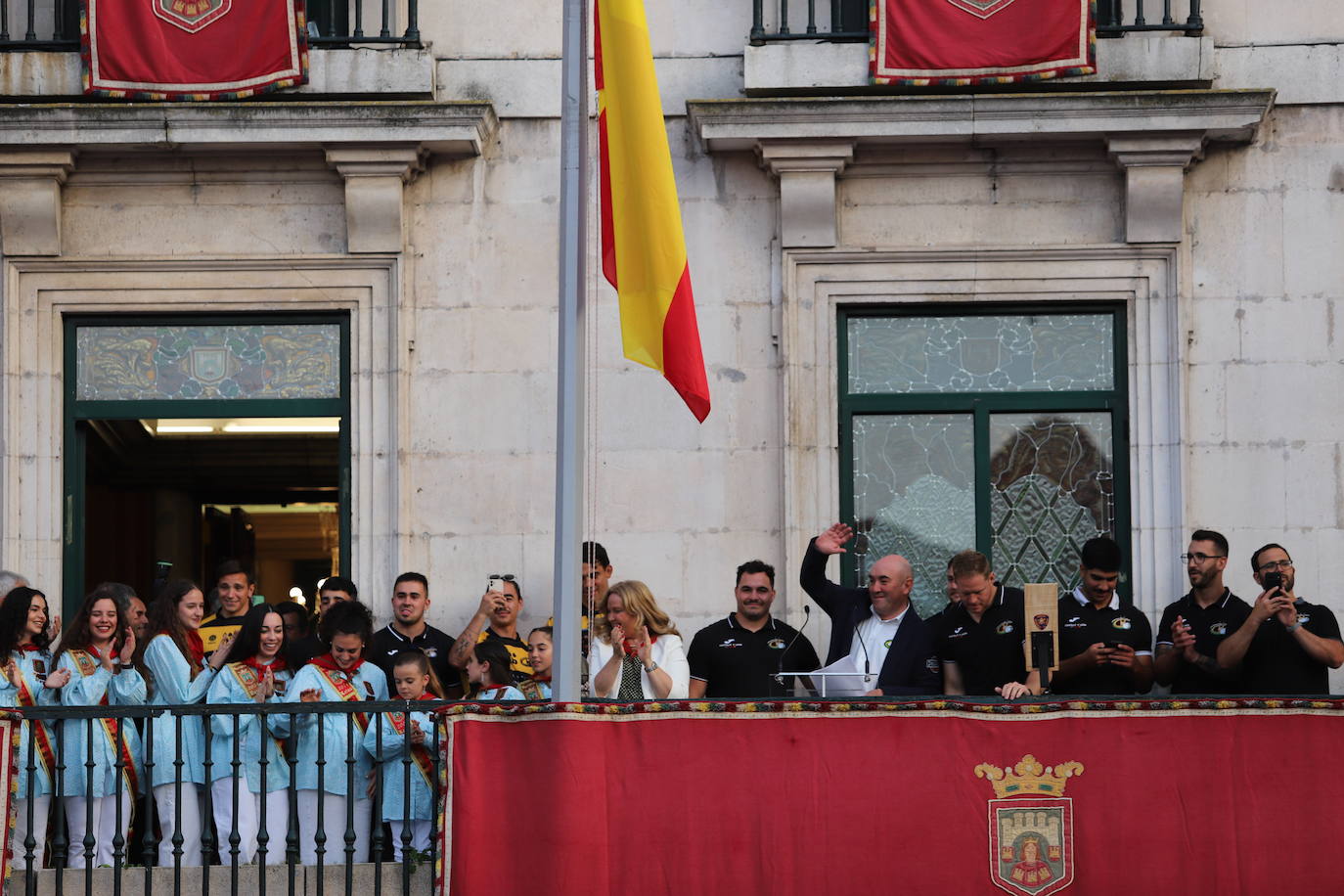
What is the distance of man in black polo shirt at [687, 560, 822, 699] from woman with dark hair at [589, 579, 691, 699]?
162 millimetres

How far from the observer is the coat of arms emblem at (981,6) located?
14031 mm

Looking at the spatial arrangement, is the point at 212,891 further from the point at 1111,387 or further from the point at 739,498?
the point at 1111,387

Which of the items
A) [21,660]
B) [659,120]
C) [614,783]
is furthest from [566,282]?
[21,660]

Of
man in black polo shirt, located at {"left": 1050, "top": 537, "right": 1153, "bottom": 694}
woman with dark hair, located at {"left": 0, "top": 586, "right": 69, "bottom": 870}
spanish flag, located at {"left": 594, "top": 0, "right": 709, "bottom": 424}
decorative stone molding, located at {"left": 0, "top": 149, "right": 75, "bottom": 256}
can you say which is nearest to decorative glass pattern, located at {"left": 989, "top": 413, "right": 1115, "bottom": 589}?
man in black polo shirt, located at {"left": 1050, "top": 537, "right": 1153, "bottom": 694}

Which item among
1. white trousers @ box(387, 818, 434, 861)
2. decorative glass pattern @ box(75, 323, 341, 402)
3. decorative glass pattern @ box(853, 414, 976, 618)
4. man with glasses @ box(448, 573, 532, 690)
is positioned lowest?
white trousers @ box(387, 818, 434, 861)

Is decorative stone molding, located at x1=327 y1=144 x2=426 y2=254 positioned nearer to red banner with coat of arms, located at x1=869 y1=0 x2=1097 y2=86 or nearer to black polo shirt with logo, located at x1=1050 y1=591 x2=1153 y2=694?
red banner with coat of arms, located at x1=869 y1=0 x2=1097 y2=86

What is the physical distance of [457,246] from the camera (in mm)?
14281

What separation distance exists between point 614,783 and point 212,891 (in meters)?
2.09

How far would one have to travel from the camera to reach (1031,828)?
1074 centimetres

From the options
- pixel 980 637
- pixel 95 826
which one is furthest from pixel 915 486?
pixel 95 826

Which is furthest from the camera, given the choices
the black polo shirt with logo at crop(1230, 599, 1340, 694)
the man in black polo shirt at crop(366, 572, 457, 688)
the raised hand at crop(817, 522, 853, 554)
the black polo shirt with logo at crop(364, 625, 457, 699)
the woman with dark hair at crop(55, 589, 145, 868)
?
the man in black polo shirt at crop(366, 572, 457, 688)

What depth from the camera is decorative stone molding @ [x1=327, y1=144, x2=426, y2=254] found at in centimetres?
1400

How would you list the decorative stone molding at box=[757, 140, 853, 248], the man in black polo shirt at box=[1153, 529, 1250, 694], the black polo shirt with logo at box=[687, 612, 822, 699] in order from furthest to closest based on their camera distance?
the decorative stone molding at box=[757, 140, 853, 248] → the black polo shirt with logo at box=[687, 612, 822, 699] → the man in black polo shirt at box=[1153, 529, 1250, 694]

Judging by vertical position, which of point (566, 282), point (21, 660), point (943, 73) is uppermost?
point (943, 73)
